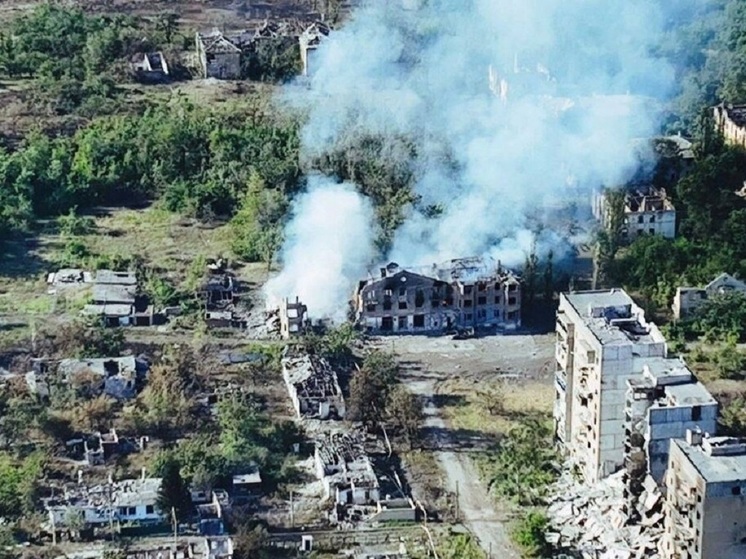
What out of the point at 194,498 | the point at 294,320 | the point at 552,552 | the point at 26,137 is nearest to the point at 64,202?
the point at 26,137

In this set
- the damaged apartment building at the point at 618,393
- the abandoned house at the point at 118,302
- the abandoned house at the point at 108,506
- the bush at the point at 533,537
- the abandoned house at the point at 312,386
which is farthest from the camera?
the abandoned house at the point at 118,302

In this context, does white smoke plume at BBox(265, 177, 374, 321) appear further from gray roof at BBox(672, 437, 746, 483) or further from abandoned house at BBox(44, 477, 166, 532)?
gray roof at BBox(672, 437, 746, 483)

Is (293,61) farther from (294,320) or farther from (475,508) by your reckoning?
(475,508)

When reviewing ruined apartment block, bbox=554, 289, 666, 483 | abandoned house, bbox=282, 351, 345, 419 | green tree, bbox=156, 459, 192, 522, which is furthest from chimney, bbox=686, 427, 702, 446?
green tree, bbox=156, 459, 192, 522

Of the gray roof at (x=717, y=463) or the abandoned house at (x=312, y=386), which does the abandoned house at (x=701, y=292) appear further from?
the gray roof at (x=717, y=463)

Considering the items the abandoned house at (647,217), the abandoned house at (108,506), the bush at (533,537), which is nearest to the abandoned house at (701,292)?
the abandoned house at (647,217)

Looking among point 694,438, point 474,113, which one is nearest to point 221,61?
point 474,113
